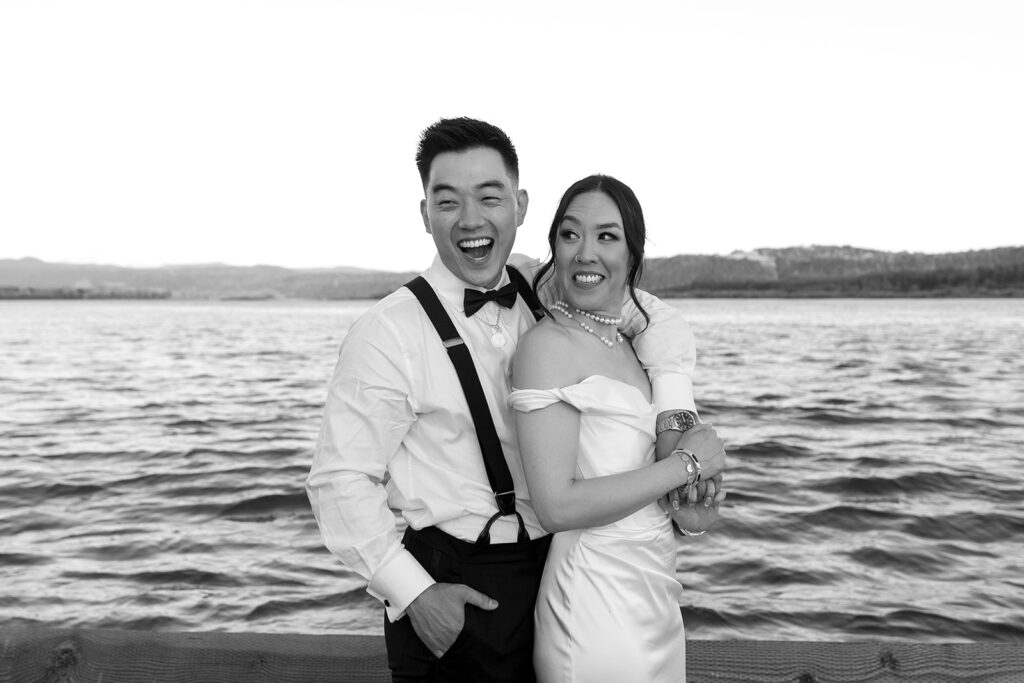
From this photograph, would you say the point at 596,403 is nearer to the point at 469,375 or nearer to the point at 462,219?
the point at 469,375

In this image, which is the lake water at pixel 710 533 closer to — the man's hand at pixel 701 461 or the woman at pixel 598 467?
the woman at pixel 598 467

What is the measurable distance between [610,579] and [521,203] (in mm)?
1269

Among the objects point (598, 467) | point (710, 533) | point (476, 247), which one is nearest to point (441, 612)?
point (598, 467)

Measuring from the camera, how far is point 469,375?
2441 mm

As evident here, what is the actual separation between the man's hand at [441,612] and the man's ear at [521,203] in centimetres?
120

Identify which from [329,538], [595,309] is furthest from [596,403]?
[329,538]

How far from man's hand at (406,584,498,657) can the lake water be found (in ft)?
11.8

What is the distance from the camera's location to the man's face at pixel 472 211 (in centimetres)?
258

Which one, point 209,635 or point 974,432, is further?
point 974,432

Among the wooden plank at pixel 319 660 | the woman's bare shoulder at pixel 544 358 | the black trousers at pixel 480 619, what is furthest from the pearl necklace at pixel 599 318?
the wooden plank at pixel 319 660

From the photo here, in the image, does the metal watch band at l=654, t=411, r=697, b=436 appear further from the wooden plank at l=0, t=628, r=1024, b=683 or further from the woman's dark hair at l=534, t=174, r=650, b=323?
the wooden plank at l=0, t=628, r=1024, b=683

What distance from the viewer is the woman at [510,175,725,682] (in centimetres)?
233

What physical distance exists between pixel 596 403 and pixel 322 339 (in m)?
47.1

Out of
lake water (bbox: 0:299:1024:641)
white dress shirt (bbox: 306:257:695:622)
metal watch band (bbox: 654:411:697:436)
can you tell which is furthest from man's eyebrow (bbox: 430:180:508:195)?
lake water (bbox: 0:299:1024:641)
